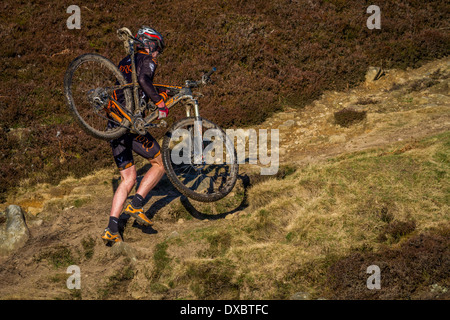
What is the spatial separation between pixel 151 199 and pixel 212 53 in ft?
25.6

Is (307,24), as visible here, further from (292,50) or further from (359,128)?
(359,128)

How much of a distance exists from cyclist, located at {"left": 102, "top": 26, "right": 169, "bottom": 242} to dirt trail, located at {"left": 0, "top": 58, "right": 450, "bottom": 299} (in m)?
0.62

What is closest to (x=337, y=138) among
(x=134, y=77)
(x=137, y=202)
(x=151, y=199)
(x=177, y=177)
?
(x=151, y=199)

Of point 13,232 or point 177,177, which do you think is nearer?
point 177,177

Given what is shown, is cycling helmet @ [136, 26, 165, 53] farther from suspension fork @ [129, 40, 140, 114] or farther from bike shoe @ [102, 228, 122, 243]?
bike shoe @ [102, 228, 122, 243]

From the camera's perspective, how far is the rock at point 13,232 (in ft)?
23.8

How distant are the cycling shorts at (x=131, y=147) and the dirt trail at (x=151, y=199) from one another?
1452 millimetres

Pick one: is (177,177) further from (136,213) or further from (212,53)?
(212,53)

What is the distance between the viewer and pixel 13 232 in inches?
293

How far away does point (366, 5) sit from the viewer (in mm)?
18109

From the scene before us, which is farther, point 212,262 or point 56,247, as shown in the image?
point 56,247
